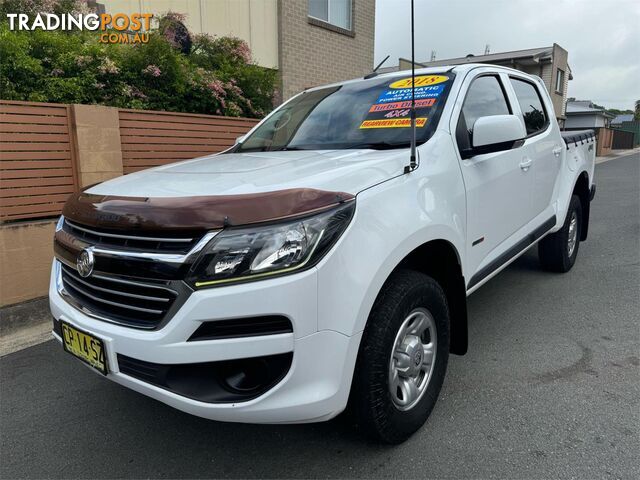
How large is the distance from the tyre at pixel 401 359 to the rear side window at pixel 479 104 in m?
0.99

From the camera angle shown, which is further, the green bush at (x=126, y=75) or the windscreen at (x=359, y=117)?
the green bush at (x=126, y=75)

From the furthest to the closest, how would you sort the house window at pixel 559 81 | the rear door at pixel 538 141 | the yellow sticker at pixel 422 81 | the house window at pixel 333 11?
1. the house window at pixel 559 81
2. the house window at pixel 333 11
3. the rear door at pixel 538 141
4. the yellow sticker at pixel 422 81

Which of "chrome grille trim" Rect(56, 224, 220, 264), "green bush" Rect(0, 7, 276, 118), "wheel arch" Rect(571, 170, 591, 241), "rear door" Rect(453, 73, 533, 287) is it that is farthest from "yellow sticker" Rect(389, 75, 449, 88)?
"green bush" Rect(0, 7, 276, 118)

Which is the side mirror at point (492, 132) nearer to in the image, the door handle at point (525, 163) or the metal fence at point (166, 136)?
the door handle at point (525, 163)

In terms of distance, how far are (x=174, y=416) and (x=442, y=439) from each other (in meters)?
1.41

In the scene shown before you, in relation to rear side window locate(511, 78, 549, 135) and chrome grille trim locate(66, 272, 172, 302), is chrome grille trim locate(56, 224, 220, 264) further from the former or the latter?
rear side window locate(511, 78, 549, 135)

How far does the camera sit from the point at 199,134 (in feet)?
17.9

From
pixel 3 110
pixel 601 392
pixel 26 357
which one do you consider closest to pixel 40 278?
pixel 26 357

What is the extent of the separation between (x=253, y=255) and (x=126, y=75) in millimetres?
4733

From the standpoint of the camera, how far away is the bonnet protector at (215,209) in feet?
5.61

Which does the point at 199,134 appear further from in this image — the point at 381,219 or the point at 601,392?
the point at 601,392

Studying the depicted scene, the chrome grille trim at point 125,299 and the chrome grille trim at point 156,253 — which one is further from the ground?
the chrome grille trim at point 156,253

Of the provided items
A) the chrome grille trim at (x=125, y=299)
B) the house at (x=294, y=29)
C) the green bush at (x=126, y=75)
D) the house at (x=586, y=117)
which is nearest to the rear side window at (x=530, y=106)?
the chrome grille trim at (x=125, y=299)

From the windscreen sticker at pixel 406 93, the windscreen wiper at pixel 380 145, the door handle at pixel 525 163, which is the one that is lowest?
the door handle at pixel 525 163
